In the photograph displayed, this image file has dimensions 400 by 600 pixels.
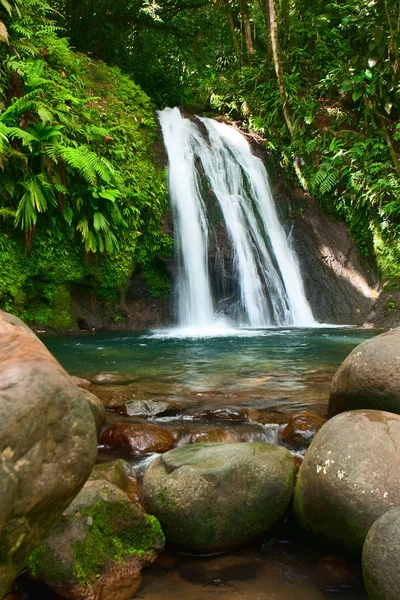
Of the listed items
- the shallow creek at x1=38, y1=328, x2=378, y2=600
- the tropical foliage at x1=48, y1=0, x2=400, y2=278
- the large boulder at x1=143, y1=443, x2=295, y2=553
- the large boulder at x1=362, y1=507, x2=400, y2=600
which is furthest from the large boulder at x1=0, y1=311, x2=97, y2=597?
the tropical foliage at x1=48, y1=0, x2=400, y2=278

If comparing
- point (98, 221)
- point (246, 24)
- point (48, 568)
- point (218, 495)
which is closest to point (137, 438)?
point (218, 495)

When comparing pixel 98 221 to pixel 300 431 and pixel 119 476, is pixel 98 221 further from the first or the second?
pixel 119 476

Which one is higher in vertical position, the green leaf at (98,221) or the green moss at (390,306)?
the green leaf at (98,221)

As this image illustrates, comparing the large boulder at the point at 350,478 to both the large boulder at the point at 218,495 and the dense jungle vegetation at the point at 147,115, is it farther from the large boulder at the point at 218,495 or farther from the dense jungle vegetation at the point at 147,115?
the dense jungle vegetation at the point at 147,115

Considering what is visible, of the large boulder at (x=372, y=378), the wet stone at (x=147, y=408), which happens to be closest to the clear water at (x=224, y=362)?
the wet stone at (x=147, y=408)

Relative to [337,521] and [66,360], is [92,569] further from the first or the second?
[66,360]

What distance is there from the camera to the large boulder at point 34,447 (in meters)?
1.96

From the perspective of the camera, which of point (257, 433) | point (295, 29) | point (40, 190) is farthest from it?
point (295, 29)

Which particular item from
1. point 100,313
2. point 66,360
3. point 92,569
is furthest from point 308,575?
point 100,313

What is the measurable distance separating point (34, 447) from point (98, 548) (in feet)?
4.08

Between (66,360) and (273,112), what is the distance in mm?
10762

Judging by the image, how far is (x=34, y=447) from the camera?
203 centimetres

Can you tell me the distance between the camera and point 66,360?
7898mm

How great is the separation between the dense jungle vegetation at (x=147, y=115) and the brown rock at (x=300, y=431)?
711 centimetres
